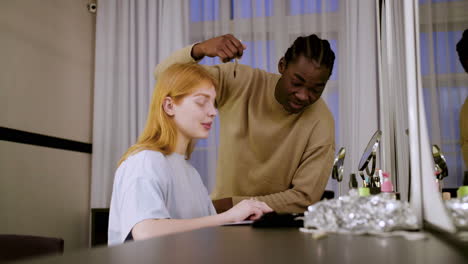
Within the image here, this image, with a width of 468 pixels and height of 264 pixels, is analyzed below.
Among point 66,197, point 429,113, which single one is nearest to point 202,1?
point 66,197

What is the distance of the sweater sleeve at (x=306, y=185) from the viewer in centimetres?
199

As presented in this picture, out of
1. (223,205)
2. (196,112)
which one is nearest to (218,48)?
(223,205)

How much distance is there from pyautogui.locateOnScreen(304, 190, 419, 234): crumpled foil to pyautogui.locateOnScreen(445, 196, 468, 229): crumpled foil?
61mm

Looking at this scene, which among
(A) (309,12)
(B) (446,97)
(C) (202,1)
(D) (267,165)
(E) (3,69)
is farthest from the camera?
(C) (202,1)

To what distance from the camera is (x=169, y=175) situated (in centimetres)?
116

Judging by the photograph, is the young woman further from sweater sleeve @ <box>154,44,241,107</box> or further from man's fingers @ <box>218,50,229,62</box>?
sweater sleeve @ <box>154,44,241,107</box>

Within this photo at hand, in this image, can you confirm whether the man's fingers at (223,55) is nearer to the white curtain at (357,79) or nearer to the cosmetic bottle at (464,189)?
the white curtain at (357,79)

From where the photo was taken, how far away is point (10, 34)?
2.45 metres

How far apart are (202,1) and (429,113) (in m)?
2.53

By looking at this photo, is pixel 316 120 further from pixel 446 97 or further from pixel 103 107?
pixel 446 97

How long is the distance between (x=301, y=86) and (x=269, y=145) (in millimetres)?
297

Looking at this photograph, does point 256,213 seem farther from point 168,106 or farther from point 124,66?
point 124,66

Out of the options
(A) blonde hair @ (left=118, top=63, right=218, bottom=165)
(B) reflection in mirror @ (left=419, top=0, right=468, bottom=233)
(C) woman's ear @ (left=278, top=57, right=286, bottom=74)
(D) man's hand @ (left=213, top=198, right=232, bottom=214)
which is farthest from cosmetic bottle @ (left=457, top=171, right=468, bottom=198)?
(C) woman's ear @ (left=278, top=57, right=286, bottom=74)

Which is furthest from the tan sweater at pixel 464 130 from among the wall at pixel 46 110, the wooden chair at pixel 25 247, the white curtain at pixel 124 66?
the white curtain at pixel 124 66
